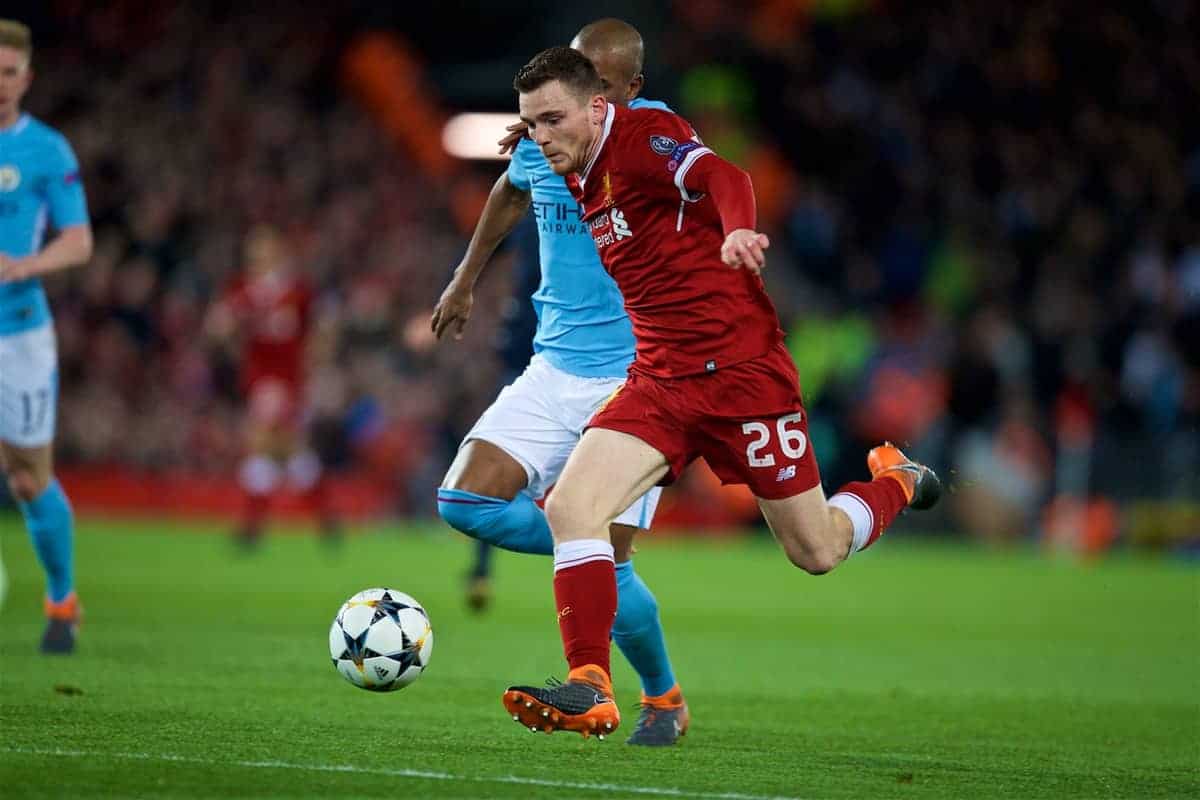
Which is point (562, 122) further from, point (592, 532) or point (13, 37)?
point (13, 37)

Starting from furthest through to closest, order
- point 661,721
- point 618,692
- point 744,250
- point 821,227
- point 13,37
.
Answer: point 821,227 → point 13,37 → point 618,692 → point 661,721 → point 744,250

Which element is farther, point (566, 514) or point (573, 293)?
point (573, 293)

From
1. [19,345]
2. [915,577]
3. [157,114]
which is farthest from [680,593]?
[157,114]

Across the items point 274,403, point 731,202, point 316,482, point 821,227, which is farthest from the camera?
point 821,227

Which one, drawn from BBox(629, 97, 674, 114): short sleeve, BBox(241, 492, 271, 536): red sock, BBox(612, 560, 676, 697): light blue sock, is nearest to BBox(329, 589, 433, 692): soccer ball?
BBox(612, 560, 676, 697): light blue sock

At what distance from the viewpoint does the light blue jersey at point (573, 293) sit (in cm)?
664

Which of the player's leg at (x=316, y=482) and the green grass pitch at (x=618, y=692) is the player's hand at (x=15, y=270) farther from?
the player's leg at (x=316, y=482)

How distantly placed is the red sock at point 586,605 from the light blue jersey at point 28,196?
11.3ft

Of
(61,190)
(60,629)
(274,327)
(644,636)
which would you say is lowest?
(60,629)

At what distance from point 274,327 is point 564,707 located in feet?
37.3

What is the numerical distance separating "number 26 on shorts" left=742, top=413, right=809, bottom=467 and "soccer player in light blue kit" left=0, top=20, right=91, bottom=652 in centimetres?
346

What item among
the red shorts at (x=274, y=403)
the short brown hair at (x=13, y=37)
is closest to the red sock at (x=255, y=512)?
the red shorts at (x=274, y=403)

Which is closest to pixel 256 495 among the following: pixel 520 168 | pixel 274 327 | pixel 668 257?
pixel 274 327

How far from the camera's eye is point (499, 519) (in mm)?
6438
